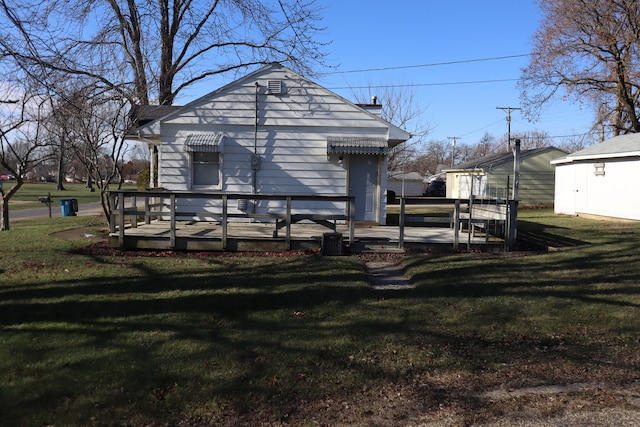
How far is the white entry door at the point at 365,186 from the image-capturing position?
14102 millimetres

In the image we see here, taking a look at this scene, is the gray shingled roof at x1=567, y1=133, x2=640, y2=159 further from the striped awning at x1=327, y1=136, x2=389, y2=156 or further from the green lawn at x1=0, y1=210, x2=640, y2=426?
the green lawn at x1=0, y1=210, x2=640, y2=426

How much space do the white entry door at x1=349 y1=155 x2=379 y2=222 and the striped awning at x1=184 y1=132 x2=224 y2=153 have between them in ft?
11.7

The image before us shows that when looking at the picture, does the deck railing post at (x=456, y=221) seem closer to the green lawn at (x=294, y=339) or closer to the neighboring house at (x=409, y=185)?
the green lawn at (x=294, y=339)

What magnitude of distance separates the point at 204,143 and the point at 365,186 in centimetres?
443

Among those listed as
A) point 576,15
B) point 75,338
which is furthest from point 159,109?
point 576,15

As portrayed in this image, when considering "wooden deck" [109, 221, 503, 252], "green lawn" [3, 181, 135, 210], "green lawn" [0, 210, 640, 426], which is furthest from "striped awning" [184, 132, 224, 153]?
"green lawn" [3, 181, 135, 210]

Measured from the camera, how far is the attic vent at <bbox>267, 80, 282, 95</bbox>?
13.7 meters

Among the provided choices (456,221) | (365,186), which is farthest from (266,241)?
(365,186)

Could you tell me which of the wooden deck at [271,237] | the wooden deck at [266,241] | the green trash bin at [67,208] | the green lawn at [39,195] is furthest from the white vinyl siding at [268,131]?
the green lawn at [39,195]

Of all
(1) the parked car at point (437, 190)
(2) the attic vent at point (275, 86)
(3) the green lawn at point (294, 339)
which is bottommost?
(3) the green lawn at point (294, 339)

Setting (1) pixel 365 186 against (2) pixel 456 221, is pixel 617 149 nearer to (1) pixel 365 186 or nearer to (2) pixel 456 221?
(1) pixel 365 186

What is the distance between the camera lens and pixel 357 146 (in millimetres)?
13352

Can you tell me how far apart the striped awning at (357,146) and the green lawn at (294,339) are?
5.08 meters

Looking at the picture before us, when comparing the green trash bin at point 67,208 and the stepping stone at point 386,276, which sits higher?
the green trash bin at point 67,208
